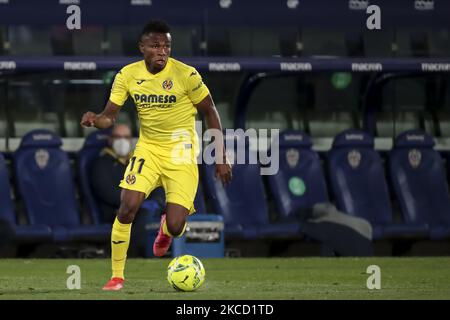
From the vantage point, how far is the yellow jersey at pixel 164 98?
504 inches

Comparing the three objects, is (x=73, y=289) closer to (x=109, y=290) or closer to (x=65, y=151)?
(x=109, y=290)

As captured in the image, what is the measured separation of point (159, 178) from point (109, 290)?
1054 mm

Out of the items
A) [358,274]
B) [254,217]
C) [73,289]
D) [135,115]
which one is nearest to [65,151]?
[135,115]

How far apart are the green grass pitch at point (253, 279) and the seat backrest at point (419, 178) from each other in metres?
2.27

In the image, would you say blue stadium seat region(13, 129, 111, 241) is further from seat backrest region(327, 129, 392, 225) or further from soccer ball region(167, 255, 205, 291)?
soccer ball region(167, 255, 205, 291)

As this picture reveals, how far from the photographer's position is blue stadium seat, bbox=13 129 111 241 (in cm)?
1875

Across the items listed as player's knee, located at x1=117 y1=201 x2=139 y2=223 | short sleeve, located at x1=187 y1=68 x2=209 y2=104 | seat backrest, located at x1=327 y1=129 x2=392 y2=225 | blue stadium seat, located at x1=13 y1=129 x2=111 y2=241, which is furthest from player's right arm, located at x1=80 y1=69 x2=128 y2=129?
seat backrest, located at x1=327 y1=129 x2=392 y2=225

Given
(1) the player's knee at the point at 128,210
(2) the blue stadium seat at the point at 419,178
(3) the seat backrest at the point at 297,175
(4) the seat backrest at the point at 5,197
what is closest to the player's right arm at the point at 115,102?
(1) the player's knee at the point at 128,210

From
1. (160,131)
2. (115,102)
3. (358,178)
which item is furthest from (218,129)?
(358,178)

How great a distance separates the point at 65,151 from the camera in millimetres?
19188

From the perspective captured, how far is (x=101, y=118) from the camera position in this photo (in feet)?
40.7

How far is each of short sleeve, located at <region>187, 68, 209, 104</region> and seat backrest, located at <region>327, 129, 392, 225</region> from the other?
6.88 m

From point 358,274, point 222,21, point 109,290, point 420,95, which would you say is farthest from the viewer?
point 420,95

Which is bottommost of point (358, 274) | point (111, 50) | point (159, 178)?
point (358, 274)
